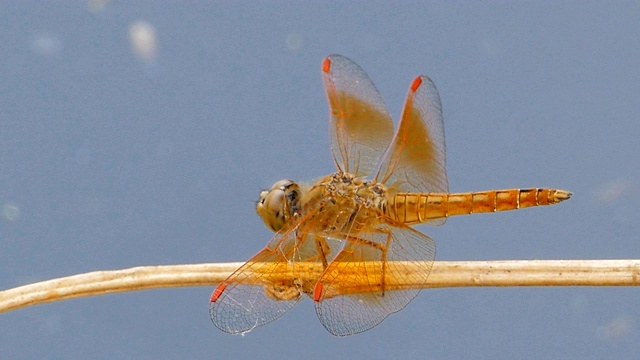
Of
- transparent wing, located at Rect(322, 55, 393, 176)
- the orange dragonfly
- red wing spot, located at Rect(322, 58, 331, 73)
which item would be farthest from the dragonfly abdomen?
red wing spot, located at Rect(322, 58, 331, 73)

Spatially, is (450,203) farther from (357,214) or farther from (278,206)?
(278,206)

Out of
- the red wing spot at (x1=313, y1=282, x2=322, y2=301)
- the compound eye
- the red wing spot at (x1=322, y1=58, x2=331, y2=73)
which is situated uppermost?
the red wing spot at (x1=322, y1=58, x2=331, y2=73)

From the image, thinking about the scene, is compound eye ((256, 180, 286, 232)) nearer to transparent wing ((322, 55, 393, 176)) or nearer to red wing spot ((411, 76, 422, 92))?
transparent wing ((322, 55, 393, 176))

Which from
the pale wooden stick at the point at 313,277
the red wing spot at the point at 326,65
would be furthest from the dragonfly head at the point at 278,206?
the red wing spot at the point at 326,65

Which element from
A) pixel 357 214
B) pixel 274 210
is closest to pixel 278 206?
pixel 274 210

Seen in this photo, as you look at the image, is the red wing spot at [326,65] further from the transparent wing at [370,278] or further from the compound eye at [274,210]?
the transparent wing at [370,278]

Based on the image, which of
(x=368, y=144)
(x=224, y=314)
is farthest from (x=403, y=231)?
(x=224, y=314)

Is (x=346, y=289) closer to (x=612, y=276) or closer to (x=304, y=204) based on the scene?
(x=304, y=204)
